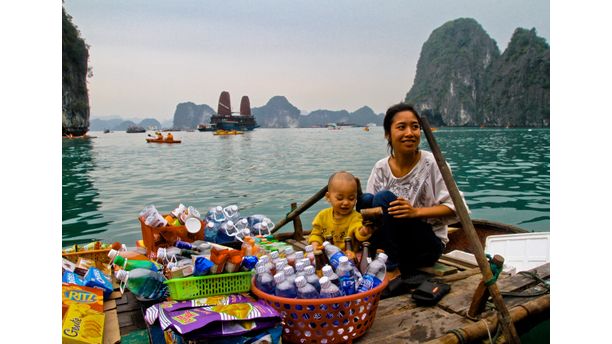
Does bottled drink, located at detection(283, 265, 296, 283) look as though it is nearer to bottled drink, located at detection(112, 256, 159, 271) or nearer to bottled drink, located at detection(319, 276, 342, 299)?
bottled drink, located at detection(319, 276, 342, 299)

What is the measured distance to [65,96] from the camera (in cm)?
4494

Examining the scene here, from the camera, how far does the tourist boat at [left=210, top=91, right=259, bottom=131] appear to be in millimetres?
74625

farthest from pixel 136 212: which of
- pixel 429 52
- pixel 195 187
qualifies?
pixel 429 52

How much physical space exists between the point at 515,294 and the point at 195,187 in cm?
1321

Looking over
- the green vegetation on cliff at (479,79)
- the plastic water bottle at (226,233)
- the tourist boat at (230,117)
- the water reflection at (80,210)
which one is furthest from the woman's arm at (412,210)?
the green vegetation on cliff at (479,79)

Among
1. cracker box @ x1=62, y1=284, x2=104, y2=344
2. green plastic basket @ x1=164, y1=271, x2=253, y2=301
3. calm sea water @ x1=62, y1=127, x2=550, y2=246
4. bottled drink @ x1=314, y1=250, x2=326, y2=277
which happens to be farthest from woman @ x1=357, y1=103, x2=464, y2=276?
calm sea water @ x1=62, y1=127, x2=550, y2=246

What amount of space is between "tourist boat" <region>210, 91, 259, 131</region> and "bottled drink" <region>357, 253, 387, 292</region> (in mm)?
73477

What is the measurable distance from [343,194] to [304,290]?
1.07 meters

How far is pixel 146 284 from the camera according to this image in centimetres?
239

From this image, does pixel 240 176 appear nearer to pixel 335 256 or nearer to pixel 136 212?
pixel 136 212

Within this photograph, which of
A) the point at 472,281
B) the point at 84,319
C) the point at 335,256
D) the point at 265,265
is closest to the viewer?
the point at 84,319

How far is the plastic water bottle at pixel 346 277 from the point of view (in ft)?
6.88

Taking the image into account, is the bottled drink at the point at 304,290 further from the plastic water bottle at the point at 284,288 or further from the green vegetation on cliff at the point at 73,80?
the green vegetation on cliff at the point at 73,80

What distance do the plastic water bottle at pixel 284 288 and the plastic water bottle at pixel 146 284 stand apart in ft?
2.57
